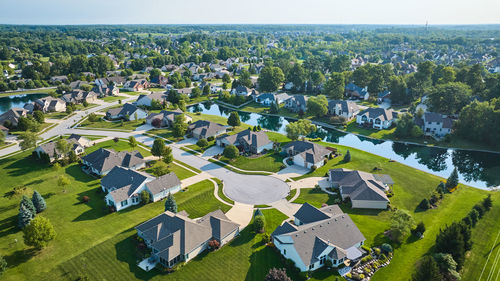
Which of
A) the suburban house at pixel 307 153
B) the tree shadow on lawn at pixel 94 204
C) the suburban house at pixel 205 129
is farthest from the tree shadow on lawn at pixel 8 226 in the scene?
the suburban house at pixel 307 153

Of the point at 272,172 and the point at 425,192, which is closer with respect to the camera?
the point at 425,192

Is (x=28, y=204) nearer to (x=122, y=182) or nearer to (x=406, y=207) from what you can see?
(x=122, y=182)

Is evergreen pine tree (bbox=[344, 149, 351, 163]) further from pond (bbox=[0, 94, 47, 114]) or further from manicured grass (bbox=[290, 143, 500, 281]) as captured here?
pond (bbox=[0, 94, 47, 114])

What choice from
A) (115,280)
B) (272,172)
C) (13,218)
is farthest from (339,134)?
(13,218)

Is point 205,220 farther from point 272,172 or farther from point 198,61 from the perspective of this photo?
point 198,61

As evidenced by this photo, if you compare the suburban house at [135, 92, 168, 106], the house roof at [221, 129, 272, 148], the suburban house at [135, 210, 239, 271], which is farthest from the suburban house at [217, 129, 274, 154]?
the suburban house at [135, 92, 168, 106]
